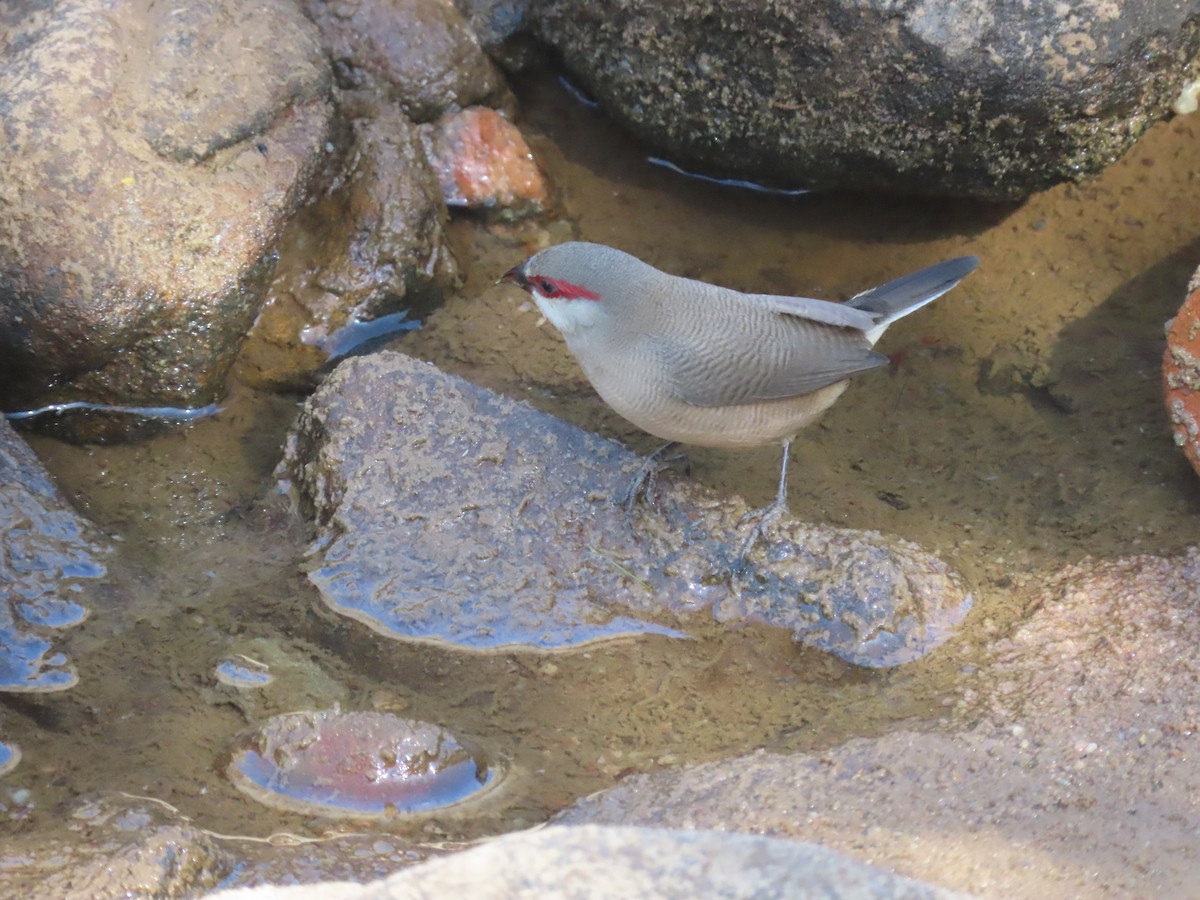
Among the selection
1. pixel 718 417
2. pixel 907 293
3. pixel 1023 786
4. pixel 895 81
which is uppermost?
pixel 895 81

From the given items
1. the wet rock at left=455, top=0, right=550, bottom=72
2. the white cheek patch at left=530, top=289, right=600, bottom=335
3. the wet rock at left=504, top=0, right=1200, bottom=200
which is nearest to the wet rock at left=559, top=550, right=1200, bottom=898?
the white cheek patch at left=530, top=289, right=600, bottom=335

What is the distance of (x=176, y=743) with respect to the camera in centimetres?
345

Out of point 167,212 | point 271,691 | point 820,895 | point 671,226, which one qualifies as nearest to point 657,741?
point 271,691

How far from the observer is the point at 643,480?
4266mm

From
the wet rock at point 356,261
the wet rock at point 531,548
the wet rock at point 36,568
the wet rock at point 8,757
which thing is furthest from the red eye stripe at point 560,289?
the wet rock at point 8,757

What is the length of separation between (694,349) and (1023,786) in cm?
182

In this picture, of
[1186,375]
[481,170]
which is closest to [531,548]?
[1186,375]

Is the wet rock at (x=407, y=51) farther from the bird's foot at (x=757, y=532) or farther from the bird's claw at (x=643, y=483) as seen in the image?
Result: the bird's foot at (x=757, y=532)

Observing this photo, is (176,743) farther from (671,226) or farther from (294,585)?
(671,226)

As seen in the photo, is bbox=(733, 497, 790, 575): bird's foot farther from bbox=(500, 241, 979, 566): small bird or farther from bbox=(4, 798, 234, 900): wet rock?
bbox=(4, 798, 234, 900): wet rock

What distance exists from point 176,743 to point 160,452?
72.4 inches

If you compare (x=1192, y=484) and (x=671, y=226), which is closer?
(x=1192, y=484)

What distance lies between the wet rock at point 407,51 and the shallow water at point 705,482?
1.96ft

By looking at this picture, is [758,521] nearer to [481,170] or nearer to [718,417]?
[718,417]
